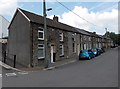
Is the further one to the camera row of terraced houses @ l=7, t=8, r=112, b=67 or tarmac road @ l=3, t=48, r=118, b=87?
row of terraced houses @ l=7, t=8, r=112, b=67

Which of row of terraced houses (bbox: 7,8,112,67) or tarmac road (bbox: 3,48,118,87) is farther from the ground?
row of terraced houses (bbox: 7,8,112,67)

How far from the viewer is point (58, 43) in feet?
69.1

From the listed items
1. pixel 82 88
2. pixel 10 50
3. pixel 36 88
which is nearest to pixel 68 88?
pixel 82 88

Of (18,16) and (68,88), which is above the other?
(18,16)

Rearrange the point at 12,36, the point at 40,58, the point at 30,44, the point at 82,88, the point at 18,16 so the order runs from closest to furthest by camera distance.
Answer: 1. the point at 82,88
2. the point at 30,44
3. the point at 40,58
4. the point at 18,16
5. the point at 12,36

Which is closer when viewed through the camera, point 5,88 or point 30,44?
point 5,88

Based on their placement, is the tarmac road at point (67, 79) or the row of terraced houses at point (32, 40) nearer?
the tarmac road at point (67, 79)

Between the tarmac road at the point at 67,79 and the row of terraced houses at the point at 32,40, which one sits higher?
Result: the row of terraced houses at the point at 32,40

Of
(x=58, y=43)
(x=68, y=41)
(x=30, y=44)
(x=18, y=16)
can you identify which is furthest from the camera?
(x=68, y=41)

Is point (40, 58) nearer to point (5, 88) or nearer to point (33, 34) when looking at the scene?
point (33, 34)

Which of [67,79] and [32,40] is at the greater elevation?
[32,40]

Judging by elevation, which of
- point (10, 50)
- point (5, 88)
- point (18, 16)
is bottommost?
point (5, 88)

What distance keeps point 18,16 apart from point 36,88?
13519 mm

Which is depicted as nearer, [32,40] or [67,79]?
[67,79]
